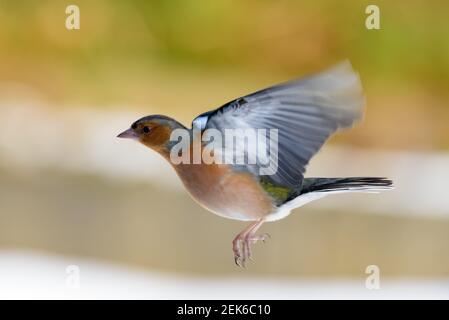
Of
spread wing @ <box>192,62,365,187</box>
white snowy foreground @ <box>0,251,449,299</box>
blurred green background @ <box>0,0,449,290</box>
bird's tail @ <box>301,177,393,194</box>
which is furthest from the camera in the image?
blurred green background @ <box>0,0,449,290</box>

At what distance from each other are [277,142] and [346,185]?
0.11 m

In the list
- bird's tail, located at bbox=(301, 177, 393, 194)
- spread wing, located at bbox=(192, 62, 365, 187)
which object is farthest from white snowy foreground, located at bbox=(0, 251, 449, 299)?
spread wing, located at bbox=(192, 62, 365, 187)

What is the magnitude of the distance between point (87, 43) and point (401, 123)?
2.75 feet

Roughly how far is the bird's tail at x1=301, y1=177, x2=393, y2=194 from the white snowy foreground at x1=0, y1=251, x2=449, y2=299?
70 cm

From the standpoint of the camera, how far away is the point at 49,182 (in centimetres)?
189

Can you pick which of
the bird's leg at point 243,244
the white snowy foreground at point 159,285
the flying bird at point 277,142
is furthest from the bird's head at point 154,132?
the white snowy foreground at point 159,285

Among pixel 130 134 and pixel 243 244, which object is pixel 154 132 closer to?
pixel 130 134

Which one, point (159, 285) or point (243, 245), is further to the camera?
point (159, 285)

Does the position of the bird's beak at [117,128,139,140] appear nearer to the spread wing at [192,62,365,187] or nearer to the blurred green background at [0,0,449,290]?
the spread wing at [192,62,365,187]

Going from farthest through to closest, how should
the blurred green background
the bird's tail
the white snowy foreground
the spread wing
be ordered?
the blurred green background
the white snowy foreground
the bird's tail
the spread wing

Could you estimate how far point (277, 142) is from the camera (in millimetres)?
743

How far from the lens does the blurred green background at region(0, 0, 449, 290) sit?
1.71 meters

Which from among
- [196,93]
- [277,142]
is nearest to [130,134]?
[277,142]

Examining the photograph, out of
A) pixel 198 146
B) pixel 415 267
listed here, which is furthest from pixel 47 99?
pixel 198 146
